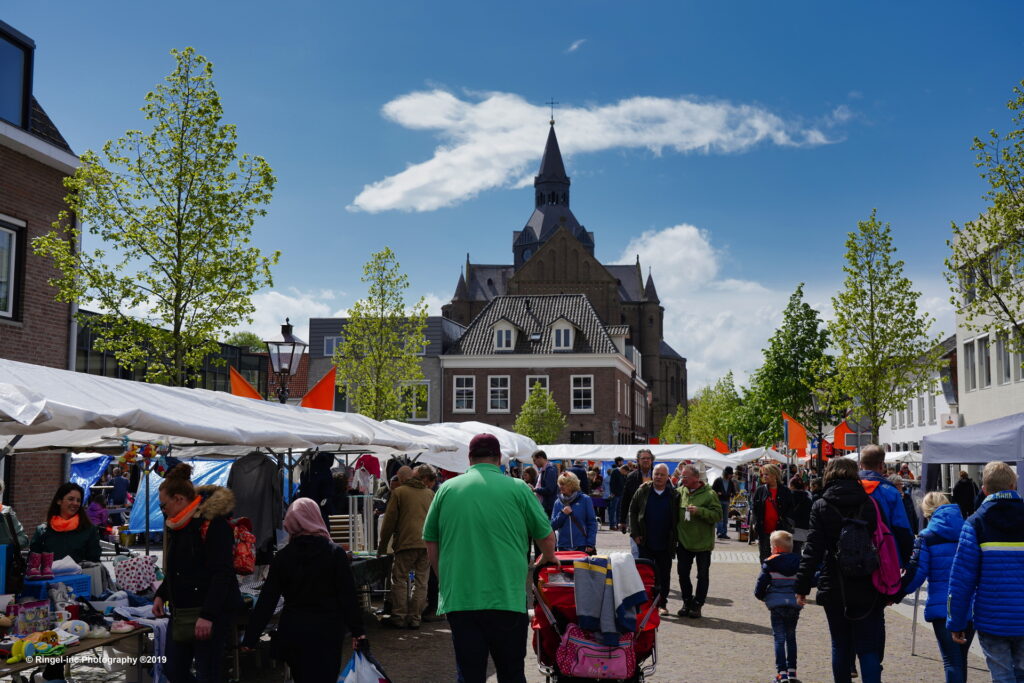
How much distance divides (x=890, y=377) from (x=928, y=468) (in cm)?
1442

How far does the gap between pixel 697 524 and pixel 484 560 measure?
674 cm

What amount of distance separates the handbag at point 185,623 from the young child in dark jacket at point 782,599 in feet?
14.4

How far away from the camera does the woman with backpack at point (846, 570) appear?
649 cm

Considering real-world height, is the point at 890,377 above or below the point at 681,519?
above

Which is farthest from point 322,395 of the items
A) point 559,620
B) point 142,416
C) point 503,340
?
point 503,340

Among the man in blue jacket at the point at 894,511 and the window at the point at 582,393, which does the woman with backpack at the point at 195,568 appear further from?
the window at the point at 582,393

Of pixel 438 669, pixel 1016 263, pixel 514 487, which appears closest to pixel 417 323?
pixel 1016 263

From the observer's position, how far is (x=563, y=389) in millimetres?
58250

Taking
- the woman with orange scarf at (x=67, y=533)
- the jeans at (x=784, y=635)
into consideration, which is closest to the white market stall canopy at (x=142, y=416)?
the woman with orange scarf at (x=67, y=533)

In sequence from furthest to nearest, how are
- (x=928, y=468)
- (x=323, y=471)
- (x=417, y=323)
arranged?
(x=417, y=323)
(x=928, y=468)
(x=323, y=471)

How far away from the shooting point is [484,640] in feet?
17.5

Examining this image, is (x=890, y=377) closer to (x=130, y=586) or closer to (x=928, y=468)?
(x=928, y=468)

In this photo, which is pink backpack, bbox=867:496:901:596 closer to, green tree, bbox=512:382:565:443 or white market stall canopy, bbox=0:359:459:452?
white market stall canopy, bbox=0:359:459:452

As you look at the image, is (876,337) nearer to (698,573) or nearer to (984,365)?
(984,365)
